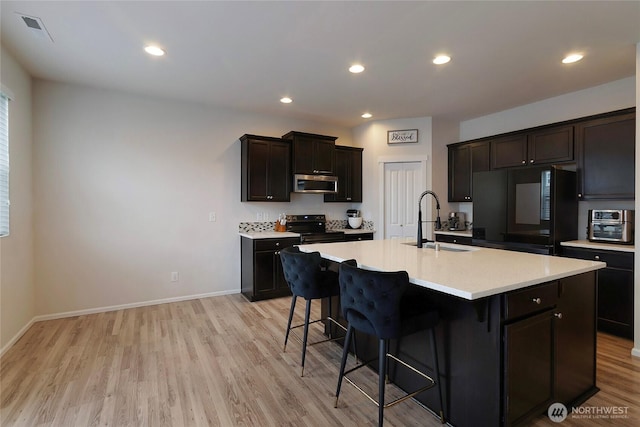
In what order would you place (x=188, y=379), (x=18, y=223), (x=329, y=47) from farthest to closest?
(x=18, y=223) < (x=329, y=47) < (x=188, y=379)

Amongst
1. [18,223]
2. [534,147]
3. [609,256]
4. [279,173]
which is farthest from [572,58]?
[18,223]

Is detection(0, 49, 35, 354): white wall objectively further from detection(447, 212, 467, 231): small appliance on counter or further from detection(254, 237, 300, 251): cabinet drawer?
detection(447, 212, 467, 231): small appliance on counter

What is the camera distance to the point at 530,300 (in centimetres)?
176

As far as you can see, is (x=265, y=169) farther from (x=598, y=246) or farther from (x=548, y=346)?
(x=598, y=246)

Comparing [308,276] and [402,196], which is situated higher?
[402,196]

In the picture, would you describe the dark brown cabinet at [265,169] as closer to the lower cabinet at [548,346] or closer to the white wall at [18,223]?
the white wall at [18,223]

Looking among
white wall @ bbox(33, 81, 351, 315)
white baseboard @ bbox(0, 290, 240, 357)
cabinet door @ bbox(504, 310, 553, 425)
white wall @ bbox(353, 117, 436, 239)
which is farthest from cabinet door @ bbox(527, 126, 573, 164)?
white baseboard @ bbox(0, 290, 240, 357)

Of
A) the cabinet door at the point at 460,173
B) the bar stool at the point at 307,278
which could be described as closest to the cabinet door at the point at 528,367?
the bar stool at the point at 307,278

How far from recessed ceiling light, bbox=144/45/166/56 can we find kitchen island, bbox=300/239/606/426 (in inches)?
102

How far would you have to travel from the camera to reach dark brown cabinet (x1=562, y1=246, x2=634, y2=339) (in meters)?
3.08

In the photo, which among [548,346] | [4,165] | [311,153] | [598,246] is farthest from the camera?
[311,153]

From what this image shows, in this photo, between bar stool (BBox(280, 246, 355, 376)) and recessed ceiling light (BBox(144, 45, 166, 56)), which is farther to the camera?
recessed ceiling light (BBox(144, 45, 166, 56))

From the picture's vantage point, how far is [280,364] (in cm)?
265

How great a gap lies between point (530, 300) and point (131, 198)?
14.2ft
